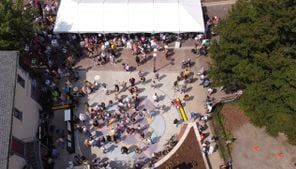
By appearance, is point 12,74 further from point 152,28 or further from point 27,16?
point 152,28

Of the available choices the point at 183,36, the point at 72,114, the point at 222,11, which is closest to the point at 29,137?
→ the point at 72,114

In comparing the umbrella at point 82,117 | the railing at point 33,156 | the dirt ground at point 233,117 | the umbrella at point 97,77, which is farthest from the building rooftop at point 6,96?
the dirt ground at point 233,117

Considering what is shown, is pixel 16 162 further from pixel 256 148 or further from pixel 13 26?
pixel 256 148

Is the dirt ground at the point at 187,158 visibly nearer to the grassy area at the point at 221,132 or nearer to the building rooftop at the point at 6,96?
the grassy area at the point at 221,132

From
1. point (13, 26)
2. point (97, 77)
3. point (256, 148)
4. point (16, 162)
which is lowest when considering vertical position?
point (256, 148)

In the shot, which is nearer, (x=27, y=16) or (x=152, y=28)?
(x=27, y=16)

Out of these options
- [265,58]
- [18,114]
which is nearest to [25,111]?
[18,114]
